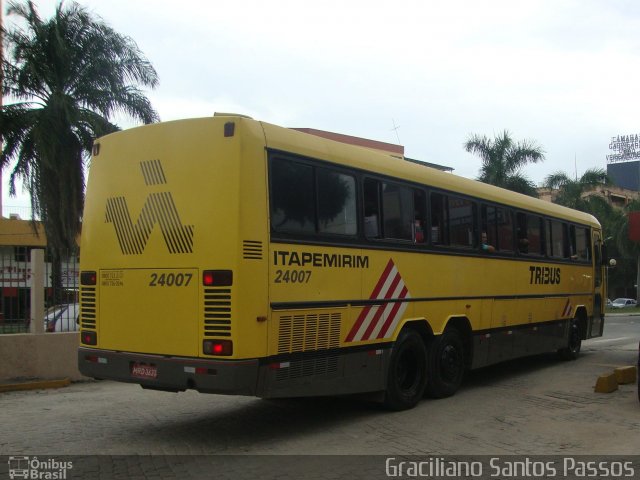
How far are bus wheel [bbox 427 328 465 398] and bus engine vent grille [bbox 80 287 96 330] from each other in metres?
4.43

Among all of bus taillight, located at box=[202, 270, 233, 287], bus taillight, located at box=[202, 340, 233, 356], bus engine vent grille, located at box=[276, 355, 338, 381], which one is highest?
bus taillight, located at box=[202, 270, 233, 287]

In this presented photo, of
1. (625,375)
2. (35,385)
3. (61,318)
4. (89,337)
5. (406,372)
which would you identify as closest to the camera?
(89,337)

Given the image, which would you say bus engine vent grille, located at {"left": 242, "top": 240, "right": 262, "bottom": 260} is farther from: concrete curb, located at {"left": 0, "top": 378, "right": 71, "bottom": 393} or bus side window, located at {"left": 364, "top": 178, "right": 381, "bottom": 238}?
concrete curb, located at {"left": 0, "top": 378, "right": 71, "bottom": 393}

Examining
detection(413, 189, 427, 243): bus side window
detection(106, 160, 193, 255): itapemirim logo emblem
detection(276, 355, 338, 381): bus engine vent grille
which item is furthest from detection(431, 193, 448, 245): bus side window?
detection(106, 160, 193, 255): itapemirim logo emblem

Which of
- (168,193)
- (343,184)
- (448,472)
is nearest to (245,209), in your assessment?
(168,193)

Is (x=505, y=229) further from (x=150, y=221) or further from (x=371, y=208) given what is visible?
(x=150, y=221)

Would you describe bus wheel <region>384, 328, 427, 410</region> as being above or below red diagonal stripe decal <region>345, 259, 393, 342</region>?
below

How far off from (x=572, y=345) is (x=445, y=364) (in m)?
5.63

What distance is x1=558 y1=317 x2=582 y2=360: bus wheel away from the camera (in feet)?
43.6

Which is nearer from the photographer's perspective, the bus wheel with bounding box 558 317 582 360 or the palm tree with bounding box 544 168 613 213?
the bus wheel with bounding box 558 317 582 360

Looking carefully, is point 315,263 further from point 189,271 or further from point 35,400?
point 35,400

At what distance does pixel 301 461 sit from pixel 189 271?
212 centimetres

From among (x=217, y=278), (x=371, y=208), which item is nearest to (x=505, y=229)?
(x=371, y=208)

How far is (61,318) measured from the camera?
433 inches
